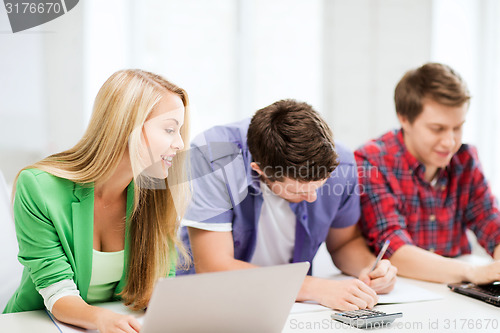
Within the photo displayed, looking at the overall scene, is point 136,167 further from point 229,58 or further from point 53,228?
point 229,58

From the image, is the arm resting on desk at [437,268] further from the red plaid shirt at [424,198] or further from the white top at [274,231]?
the white top at [274,231]

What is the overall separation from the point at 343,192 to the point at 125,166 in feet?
2.05

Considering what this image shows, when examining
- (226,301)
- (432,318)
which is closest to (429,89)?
(432,318)

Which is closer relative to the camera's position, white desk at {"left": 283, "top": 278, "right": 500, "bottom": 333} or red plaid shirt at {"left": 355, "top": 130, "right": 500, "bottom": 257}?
white desk at {"left": 283, "top": 278, "right": 500, "bottom": 333}

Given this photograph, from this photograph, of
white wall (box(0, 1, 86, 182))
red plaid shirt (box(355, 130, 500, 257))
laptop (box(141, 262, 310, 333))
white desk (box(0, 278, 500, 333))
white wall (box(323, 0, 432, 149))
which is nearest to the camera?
laptop (box(141, 262, 310, 333))

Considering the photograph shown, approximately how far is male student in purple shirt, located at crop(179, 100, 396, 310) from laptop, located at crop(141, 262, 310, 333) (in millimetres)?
318

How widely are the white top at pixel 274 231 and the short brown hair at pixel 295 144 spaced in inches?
6.5

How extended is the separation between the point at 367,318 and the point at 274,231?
46 centimetres

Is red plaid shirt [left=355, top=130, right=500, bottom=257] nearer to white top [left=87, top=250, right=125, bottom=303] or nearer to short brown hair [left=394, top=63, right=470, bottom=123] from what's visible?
short brown hair [left=394, top=63, right=470, bottom=123]

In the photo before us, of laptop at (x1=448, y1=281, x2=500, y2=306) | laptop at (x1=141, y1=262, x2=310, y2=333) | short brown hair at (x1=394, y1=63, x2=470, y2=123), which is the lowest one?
laptop at (x1=448, y1=281, x2=500, y2=306)

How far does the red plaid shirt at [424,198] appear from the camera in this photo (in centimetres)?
160

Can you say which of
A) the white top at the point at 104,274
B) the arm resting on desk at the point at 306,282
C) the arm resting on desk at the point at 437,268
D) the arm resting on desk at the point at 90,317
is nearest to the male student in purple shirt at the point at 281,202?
the arm resting on desk at the point at 306,282

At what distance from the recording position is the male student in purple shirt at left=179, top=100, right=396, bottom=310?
3.96 feet

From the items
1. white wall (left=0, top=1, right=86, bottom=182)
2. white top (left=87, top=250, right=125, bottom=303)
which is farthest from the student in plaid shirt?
white wall (left=0, top=1, right=86, bottom=182)
